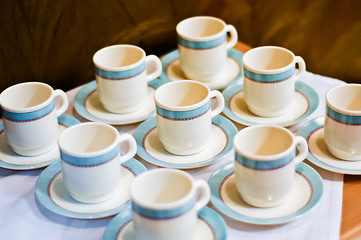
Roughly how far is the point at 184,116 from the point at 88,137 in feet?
0.45

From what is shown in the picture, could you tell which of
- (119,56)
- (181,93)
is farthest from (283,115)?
(119,56)

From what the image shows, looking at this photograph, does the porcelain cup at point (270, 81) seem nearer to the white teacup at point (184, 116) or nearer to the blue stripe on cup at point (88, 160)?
the white teacup at point (184, 116)

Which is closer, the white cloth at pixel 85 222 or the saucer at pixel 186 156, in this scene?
the white cloth at pixel 85 222

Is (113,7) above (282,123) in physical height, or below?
above

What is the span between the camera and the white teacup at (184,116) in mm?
782

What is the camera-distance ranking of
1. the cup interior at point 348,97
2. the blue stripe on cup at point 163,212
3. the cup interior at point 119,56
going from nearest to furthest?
1. the blue stripe on cup at point 163,212
2. the cup interior at point 348,97
3. the cup interior at point 119,56

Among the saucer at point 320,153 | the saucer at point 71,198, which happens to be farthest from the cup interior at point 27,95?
the saucer at point 320,153

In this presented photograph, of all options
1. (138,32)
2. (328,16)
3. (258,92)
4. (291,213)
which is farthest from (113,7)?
(291,213)

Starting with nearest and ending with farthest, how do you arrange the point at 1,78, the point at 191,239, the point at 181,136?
the point at 191,239
the point at 181,136
the point at 1,78

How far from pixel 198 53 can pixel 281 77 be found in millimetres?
175

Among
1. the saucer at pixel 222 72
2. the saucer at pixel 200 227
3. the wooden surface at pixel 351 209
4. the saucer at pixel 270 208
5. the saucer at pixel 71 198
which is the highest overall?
the saucer at pixel 200 227

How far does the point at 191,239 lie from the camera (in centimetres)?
65

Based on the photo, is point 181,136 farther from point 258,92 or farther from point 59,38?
point 59,38

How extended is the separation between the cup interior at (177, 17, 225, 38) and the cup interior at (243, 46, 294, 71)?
124mm
